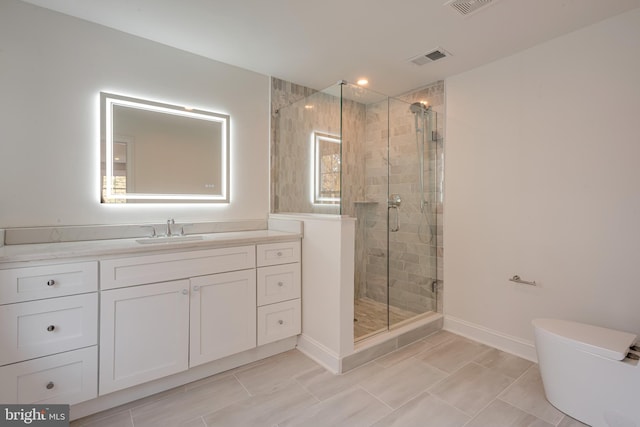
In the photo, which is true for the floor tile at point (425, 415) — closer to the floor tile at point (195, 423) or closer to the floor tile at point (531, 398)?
the floor tile at point (531, 398)

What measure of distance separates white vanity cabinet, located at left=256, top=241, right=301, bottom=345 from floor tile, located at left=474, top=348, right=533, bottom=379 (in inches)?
57.7

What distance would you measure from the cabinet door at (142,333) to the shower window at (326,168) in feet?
3.81

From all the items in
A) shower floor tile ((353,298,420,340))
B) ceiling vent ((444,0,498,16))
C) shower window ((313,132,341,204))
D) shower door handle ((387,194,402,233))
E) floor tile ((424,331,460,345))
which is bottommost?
floor tile ((424,331,460,345))

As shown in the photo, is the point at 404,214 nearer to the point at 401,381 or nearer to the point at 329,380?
the point at 401,381

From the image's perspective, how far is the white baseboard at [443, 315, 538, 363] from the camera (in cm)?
233

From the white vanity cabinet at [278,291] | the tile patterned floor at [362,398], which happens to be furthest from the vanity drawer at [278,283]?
the tile patterned floor at [362,398]

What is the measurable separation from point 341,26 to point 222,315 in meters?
2.16

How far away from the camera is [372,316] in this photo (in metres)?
2.75

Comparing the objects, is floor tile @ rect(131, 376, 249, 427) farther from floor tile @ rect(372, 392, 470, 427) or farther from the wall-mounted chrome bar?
the wall-mounted chrome bar

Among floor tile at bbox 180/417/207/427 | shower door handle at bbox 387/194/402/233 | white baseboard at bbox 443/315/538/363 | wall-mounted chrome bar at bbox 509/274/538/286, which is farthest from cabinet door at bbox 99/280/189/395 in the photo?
wall-mounted chrome bar at bbox 509/274/538/286

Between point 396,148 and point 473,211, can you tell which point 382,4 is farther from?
point 473,211

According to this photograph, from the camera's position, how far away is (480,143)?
8.62 feet

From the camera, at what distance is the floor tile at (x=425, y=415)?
5.30ft

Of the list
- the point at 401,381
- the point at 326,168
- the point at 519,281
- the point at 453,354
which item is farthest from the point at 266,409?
the point at 519,281
